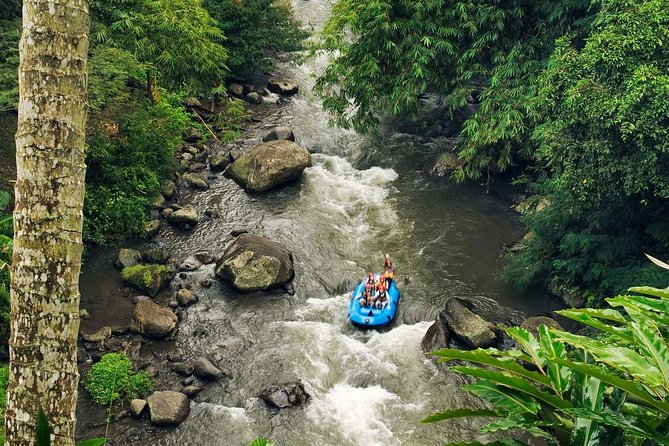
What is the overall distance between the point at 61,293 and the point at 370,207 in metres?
14.1

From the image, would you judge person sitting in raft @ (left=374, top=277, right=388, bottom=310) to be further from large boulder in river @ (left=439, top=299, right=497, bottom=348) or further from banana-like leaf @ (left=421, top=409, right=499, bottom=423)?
banana-like leaf @ (left=421, top=409, right=499, bottom=423)

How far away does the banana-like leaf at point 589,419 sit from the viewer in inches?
96.0

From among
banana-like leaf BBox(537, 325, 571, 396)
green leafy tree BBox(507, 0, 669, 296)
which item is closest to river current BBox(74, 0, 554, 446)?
green leafy tree BBox(507, 0, 669, 296)

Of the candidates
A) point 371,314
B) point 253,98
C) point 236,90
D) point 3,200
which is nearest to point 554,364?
point 371,314

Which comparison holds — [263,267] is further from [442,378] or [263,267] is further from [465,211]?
[465,211]

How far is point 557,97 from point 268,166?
833cm

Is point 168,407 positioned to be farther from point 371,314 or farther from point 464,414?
point 464,414

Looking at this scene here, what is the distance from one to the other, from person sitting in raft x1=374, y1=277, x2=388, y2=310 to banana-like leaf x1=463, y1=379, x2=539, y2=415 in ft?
31.9

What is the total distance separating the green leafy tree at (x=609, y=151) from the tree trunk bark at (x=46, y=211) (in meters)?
9.21

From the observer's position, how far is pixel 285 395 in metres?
10.5

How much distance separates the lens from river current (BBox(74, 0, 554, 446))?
33.6ft

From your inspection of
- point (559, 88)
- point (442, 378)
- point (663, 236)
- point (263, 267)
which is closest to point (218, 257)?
point (263, 267)

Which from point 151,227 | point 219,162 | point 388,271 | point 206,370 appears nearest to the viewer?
point 206,370

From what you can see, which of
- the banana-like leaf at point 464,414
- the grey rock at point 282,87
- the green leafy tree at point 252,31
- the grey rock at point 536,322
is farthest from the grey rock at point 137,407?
A: the grey rock at point 282,87
